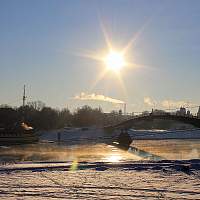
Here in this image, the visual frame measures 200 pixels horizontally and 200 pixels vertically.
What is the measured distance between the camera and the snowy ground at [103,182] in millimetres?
20859

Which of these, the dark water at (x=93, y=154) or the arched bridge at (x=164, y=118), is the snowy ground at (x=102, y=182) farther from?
the arched bridge at (x=164, y=118)

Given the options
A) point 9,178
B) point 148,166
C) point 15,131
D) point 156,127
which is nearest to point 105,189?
point 9,178

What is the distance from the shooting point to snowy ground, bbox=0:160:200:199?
20.9 metres

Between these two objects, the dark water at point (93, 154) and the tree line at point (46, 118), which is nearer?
the dark water at point (93, 154)

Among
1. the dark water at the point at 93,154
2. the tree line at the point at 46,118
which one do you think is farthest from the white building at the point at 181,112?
the tree line at the point at 46,118

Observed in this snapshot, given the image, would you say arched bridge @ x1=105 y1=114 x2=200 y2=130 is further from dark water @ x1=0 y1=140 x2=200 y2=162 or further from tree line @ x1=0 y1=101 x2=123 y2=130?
tree line @ x1=0 y1=101 x2=123 y2=130

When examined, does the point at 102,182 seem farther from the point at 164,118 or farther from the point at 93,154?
the point at 164,118

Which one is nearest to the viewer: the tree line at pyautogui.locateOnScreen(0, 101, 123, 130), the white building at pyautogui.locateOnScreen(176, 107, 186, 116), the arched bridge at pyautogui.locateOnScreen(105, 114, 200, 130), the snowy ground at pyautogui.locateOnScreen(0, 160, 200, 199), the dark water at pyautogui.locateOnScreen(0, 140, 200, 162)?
the snowy ground at pyautogui.locateOnScreen(0, 160, 200, 199)

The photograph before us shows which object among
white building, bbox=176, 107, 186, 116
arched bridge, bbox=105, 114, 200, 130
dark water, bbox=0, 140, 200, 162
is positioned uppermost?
white building, bbox=176, 107, 186, 116

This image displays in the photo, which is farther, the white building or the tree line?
the tree line

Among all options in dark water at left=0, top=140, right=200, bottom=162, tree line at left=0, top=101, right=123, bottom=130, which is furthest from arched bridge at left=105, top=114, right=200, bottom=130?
tree line at left=0, top=101, right=123, bottom=130

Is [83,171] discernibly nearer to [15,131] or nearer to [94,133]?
[15,131]

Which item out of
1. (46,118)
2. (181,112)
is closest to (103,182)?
(181,112)

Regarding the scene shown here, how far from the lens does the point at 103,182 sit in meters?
24.9
